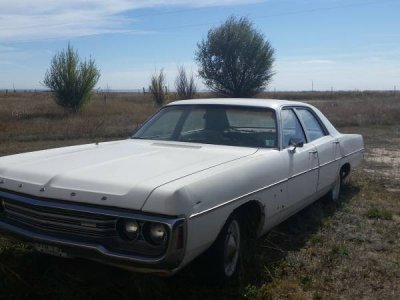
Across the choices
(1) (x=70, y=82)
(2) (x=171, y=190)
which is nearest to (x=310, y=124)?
(2) (x=171, y=190)

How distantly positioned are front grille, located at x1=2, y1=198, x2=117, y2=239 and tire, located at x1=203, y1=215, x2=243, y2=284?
0.77 meters

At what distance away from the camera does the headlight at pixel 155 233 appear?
2.82m

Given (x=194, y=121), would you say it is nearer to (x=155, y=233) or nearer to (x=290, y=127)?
(x=290, y=127)

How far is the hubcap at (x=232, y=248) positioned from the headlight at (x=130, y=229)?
2.50 feet

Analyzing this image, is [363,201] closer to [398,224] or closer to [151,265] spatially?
[398,224]

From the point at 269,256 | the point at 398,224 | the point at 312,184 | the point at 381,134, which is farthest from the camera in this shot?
the point at 381,134

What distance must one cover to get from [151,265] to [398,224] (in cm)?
348

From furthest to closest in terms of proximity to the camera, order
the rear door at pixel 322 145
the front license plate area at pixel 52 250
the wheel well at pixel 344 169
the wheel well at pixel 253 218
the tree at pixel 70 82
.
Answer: the tree at pixel 70 82 → the wheel well at pixel 344 169 → the rear door at pixel 322 145 → the wheel well at pixel 253 218 → the front license plate area at pixel 52 250

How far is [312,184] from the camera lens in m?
4.82

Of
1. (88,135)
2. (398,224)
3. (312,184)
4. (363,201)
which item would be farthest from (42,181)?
(88,135)

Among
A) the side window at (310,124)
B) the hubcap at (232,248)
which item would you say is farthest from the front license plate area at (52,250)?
the side window at (310,124)

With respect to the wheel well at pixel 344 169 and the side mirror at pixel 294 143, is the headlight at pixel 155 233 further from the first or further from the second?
the wheel well at pixel 344 169

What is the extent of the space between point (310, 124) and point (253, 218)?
79.4 inches

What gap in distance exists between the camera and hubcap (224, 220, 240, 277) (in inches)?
134
